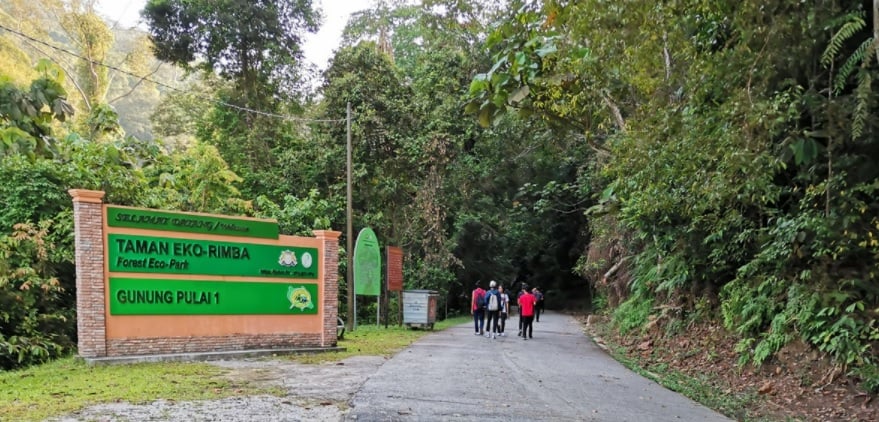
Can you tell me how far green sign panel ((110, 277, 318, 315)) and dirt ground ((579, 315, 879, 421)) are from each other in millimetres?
7377

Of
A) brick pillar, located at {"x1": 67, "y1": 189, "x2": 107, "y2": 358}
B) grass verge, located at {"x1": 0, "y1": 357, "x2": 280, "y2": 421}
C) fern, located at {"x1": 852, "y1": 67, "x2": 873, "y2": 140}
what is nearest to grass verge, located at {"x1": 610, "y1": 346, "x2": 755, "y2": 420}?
fern, located at {"x1": 852, "y1": 67, "x2": 873, "y2": 140}

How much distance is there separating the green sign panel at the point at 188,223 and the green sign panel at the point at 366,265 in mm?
5615

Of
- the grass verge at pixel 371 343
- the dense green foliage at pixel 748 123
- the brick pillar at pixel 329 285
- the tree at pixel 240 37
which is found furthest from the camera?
the tree at pixel 240 37

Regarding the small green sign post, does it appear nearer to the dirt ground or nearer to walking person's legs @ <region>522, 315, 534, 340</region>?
walking person's legs @ <region>522, 315, 534, 340</region>

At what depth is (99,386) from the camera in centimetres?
807

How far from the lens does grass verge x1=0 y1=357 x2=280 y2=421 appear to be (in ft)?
22.5

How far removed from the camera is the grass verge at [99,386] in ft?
22.5

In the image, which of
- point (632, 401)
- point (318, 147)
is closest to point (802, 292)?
point (632, 401)

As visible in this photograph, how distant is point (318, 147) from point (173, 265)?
45.3 feet

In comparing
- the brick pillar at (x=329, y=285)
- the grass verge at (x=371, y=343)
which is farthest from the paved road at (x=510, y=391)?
the brick pillar at (x=329, y=285)

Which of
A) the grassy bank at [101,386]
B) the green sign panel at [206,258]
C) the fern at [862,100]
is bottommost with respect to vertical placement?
the grassy bank at [101,386]

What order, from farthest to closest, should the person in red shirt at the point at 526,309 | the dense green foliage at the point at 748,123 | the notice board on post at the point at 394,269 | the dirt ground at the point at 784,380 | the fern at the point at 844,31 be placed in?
1. the notice board on post at the point at 394,269
2. the person in red shirt at the point at 526,309
3. the dirt ground at the point at 784,380
4. the dense green foliage at the point at 748,123
5. the fern at the point at 844,31

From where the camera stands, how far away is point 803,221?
920 cm

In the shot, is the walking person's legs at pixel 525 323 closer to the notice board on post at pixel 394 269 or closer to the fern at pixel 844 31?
the notice board on post at pixel 394 269
